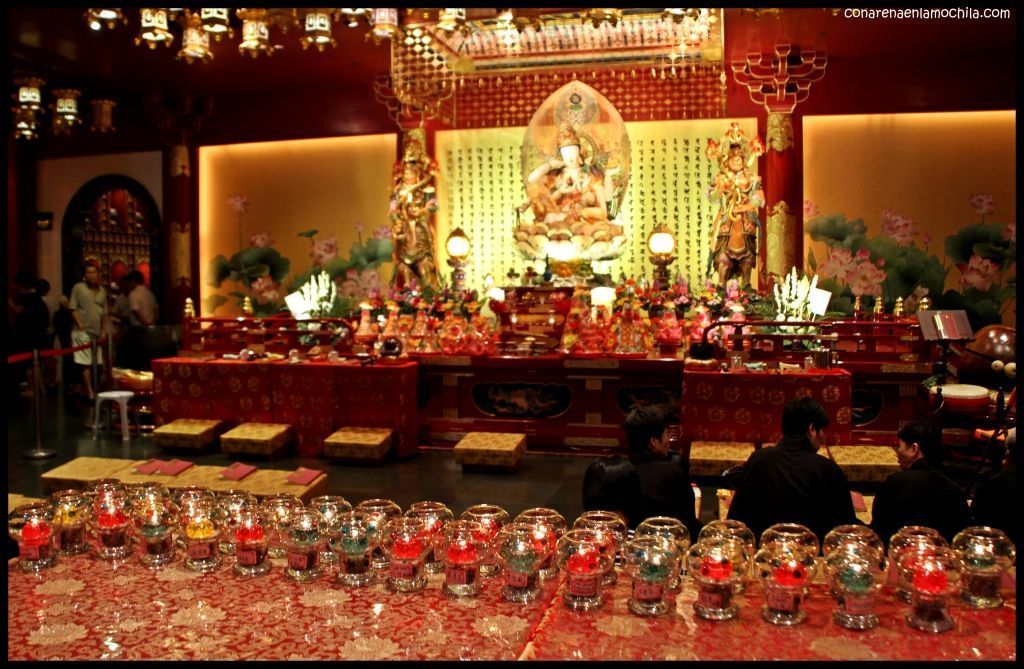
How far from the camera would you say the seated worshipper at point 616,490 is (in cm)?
306

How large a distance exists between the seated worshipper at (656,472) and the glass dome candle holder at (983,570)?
1094 millimetres

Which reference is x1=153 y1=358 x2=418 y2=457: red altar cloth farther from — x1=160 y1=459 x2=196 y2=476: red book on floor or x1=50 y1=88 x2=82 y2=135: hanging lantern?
x1=50 y1=88 x2=82 y2=135: hanging lantern

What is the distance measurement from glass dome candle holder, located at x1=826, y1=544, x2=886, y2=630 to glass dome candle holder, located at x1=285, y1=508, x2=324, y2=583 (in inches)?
52.5

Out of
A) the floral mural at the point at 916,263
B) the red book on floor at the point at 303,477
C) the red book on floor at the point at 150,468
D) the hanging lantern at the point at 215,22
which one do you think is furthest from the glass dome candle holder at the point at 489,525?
the floral mural at the point at 916,263

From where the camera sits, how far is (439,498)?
546cm

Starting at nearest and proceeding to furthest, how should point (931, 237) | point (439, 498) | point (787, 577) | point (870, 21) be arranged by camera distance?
point (787, 577) < point (439, 498) < point (870, 21) < point (931, 237)

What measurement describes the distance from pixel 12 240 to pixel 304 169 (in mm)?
4048

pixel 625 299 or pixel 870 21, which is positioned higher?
pixel 870 21

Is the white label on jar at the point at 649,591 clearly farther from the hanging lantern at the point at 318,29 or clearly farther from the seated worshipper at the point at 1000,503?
the hanging lantern at the point at 318,29

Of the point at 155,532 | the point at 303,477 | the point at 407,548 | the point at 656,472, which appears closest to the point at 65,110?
the point at 303,477

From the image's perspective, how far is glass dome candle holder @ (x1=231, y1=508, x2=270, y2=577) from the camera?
257 centimetres

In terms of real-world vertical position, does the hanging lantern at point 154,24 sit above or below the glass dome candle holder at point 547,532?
above

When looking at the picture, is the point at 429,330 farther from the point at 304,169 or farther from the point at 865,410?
the point at 304,169

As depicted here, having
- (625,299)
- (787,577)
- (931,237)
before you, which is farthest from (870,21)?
(787,577)
